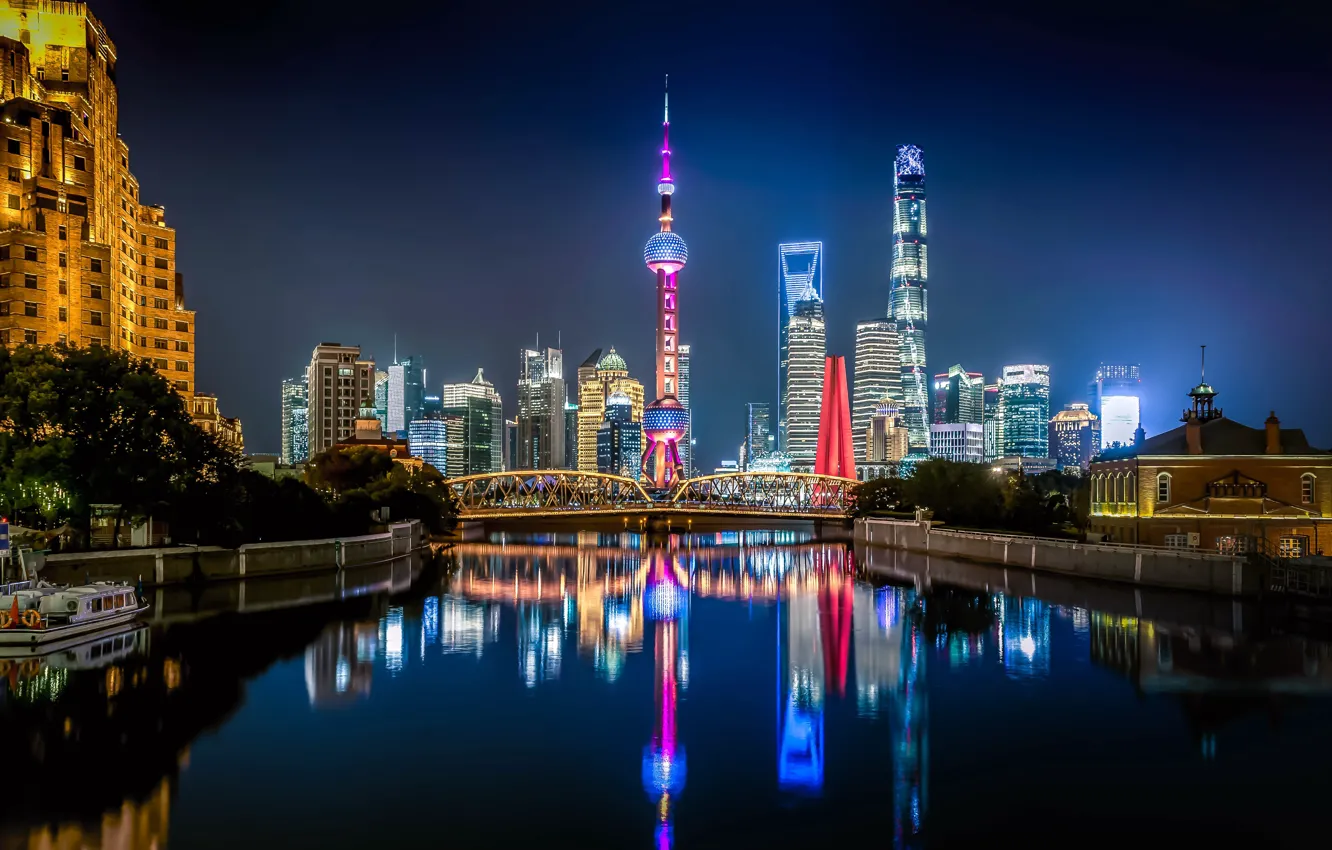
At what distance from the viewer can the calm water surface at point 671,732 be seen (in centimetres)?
2008

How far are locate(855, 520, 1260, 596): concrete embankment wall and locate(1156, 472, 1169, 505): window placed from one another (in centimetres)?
564

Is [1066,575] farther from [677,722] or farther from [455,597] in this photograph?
[677,722]

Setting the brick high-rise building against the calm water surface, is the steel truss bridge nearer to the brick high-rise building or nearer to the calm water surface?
the brick high-rise building

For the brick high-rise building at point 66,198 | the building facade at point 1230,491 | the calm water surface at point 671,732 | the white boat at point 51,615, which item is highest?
the brick high-rise building at point 66,198

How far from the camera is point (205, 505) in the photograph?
55188mm

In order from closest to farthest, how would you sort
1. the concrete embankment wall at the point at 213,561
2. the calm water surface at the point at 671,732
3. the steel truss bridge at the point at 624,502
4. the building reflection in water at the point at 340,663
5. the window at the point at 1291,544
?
1. the calm water surface at the point at 671,732
2. the building reflection in water at the point at 340,663
3. the concrete embankment wall at the point at 213,561
4. the window at the point at 1291,544
5. the steel truss bridge at the point at 624,502

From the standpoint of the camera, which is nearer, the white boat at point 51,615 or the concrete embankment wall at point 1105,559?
the white boat at point 51,615

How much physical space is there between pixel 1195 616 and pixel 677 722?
28.4 meters

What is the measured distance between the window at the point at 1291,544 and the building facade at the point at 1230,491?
0.17ft

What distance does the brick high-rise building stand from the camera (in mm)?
78625

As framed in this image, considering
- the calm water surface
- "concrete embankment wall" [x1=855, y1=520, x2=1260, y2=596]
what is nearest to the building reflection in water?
the calm water surface

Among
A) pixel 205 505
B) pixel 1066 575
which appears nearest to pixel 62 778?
pixel 205 505

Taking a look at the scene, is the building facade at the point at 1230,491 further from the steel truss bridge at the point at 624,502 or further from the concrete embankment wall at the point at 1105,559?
the steel truss bridge at the point at 624,502

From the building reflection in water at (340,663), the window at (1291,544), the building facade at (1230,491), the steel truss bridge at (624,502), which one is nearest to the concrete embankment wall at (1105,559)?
the building facade at (1230,491)
